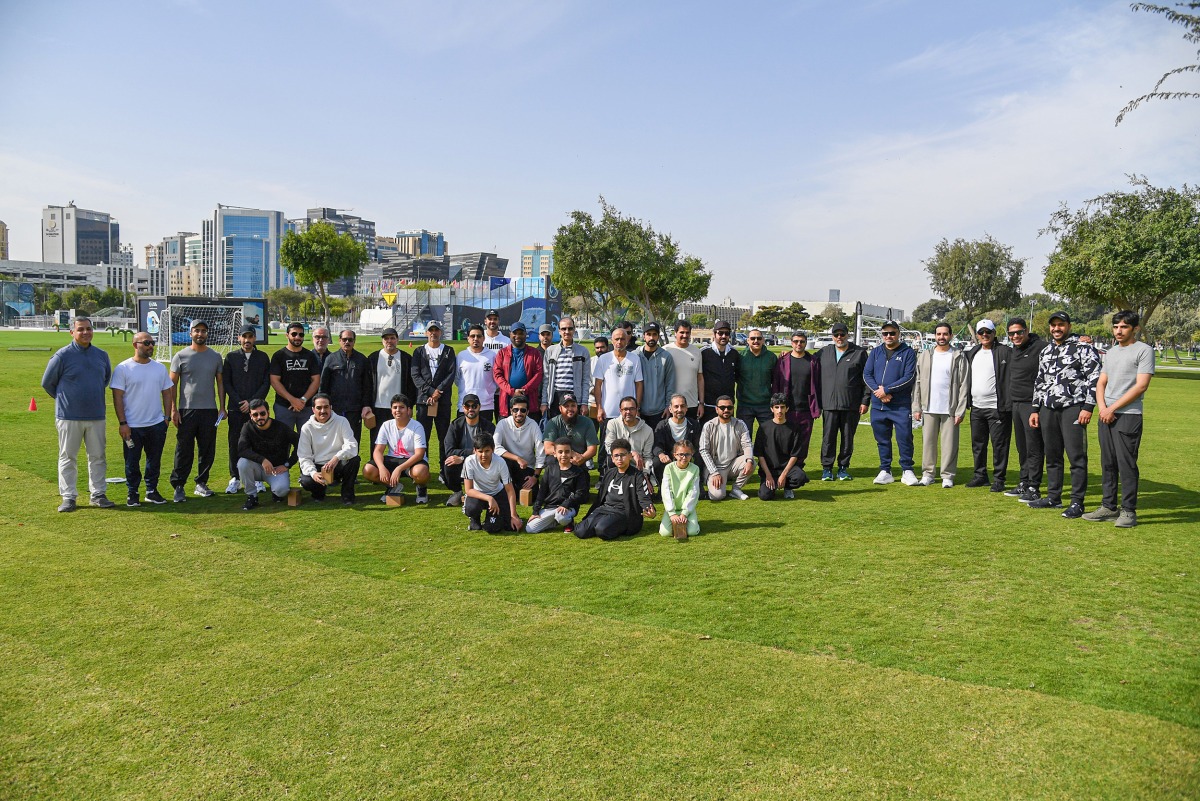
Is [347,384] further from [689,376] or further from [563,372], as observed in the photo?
[689,376]

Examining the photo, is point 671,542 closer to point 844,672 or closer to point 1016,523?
point 844,672

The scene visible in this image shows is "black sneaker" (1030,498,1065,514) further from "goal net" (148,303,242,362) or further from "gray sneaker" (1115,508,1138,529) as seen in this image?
"goal net" (148,303,242,362)

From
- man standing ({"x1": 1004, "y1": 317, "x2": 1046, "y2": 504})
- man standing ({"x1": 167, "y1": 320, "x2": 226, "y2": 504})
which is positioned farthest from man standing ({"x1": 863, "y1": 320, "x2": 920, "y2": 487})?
man standing ({"x1": 167, "y1": 320, "x2": 226, "y2": 504})

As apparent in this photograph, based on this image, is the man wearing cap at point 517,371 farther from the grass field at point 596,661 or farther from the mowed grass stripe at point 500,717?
the mowed grass stripe at point 500,717

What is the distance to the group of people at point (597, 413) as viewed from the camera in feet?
23.6

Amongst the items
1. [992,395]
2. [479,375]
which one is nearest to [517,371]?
[479,375]

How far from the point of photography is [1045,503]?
795 cm

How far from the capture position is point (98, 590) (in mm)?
5277

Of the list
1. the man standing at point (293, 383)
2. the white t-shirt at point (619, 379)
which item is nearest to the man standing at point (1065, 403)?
the white t-shirt at point (619, 379)

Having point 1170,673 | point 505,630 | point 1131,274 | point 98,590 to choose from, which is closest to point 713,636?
point 505,630

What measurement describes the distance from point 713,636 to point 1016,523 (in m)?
4.31

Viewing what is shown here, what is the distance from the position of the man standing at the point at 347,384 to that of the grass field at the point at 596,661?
191 centimetres

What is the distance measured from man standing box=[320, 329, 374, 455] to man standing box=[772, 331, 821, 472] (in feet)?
16.2

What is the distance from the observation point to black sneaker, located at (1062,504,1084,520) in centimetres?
749
